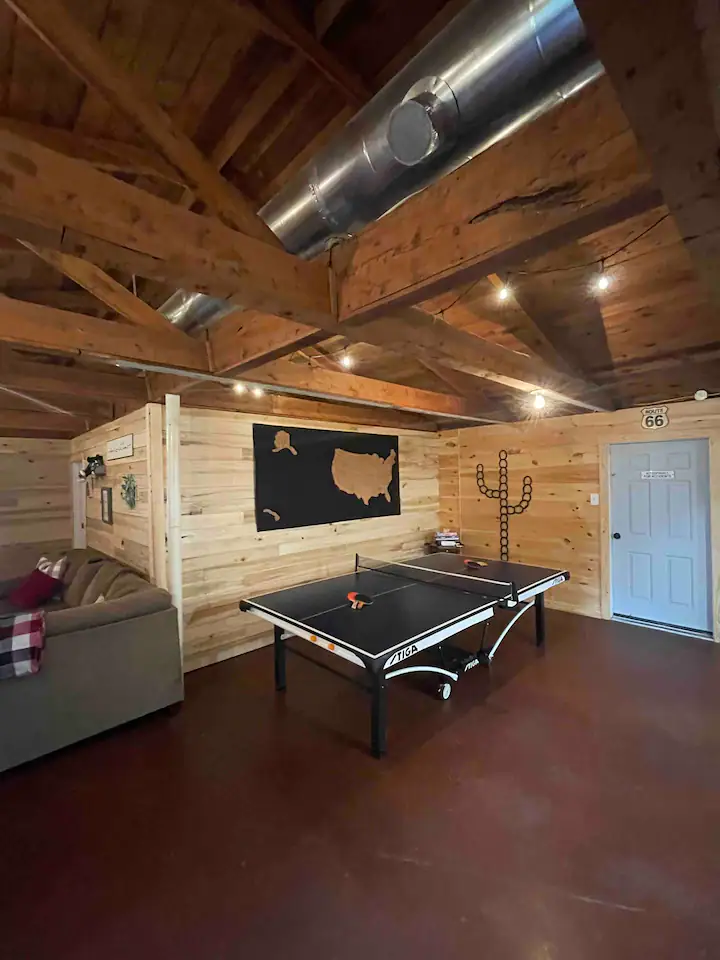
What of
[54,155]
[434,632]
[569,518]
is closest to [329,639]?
[434,632]

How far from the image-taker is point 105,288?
7.13 ft

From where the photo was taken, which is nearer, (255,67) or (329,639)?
(255,67)

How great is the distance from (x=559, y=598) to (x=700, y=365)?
279 cm

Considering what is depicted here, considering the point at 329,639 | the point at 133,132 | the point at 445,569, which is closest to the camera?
the point at 133,132

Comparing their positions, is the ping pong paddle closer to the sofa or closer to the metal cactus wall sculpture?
the sofa

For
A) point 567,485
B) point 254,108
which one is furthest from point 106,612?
point 567,485

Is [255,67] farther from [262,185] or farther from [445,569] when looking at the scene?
[445,569]

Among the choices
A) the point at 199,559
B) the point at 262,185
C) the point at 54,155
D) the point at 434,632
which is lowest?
the point at 434,632

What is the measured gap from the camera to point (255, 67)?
5.15 feet

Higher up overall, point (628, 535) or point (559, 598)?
point (628, 535)

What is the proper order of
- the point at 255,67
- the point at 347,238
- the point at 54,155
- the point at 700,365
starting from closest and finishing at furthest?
the point at 54,155 < the point at 255,67 < the point at 347,238 < the point at 700,365

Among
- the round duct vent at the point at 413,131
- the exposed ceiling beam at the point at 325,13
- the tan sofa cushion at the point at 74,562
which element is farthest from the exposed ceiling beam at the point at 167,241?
the tan sofa cushion at the point at 74,562

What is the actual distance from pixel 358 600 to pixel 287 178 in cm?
249

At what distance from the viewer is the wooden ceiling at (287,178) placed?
3.37 ft
